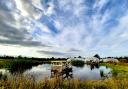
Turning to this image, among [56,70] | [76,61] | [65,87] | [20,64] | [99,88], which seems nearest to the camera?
[65,87]

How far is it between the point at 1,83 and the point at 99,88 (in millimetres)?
7029

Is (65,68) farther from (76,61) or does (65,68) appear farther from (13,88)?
(76,61)

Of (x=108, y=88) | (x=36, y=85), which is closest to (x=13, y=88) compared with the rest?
(x=36, y=85)

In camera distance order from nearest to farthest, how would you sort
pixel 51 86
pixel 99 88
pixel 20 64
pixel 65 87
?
pixel 51 86 → pixel 65 87 → pixel 99 88 → pixel 20 64

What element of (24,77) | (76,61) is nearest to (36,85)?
(24,77)

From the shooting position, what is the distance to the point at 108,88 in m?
15.0

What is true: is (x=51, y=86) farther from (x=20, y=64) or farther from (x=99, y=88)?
(x=20, y=64)

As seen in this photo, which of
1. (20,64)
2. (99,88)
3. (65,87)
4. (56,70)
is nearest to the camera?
(65,87)

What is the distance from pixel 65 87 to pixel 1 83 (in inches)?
161

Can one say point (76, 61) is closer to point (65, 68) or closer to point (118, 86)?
point (65, 68)

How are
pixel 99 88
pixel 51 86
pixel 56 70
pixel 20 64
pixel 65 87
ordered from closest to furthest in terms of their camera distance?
pixel 51 86 → pixel 65 87 → pixel 99 88 → pixel 56 70 → pixel 20 64

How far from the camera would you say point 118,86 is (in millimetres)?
14453

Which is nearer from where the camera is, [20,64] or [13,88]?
[13,88]

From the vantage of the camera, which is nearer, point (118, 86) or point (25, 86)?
point (25, 86)
